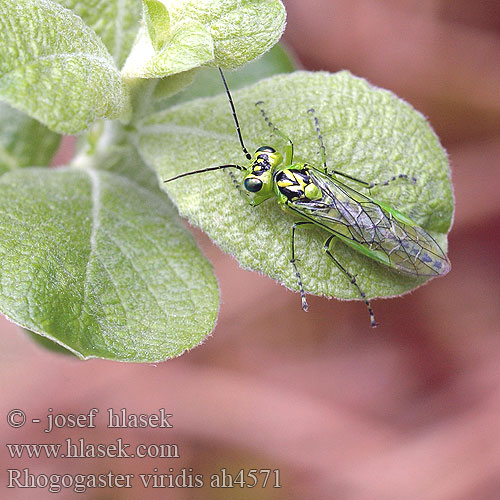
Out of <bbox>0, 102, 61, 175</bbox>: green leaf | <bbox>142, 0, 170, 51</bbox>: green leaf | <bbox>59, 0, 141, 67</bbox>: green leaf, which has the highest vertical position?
<bbox>142, 0, 170, 51</bbox>: green leaf

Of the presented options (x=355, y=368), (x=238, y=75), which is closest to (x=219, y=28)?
(x=238, y=75)

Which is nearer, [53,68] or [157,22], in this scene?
[53,68]

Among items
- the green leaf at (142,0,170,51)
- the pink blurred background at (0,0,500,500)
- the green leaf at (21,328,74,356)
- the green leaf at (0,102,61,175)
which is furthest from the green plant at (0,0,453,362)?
the pink blurred background at (0,0,500,500)

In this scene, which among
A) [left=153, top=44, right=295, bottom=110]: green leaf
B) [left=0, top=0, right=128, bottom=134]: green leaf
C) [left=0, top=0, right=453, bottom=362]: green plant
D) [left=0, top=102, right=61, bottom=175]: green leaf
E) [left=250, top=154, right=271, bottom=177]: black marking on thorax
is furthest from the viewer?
[left=153, top=44, right=295, bottom=110]: green leaf

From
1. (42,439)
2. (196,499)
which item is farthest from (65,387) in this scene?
(196,499)

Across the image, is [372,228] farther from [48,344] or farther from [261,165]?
[48,344]

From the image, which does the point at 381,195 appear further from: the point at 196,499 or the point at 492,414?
the point at 492,414

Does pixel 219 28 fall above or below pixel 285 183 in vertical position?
above

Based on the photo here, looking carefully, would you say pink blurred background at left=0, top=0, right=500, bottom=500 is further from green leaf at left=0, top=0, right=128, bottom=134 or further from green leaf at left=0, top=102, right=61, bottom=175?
green leaf at left=0, top=0, right=128, bottom=134
